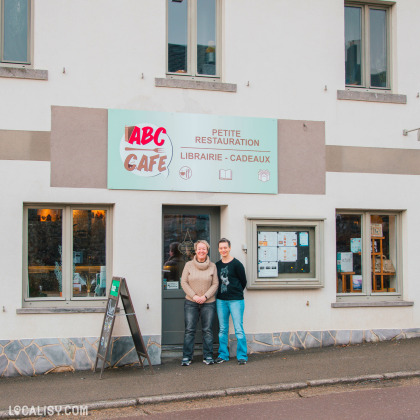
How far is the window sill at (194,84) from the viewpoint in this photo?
9484mm

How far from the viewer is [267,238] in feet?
32.4

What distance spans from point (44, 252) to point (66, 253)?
32 centimetres

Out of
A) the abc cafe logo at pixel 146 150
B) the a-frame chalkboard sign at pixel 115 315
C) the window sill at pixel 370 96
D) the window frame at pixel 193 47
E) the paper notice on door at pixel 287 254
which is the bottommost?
the a-frame chalkboard sign at pixel 115 315

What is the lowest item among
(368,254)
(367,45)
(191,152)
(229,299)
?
(229,299)

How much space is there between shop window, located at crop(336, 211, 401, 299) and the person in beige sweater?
244 cm

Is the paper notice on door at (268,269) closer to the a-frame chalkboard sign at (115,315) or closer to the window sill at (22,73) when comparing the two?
the a-frame chalkboard sign at (115,315)

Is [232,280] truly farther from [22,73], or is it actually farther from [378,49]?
[378,49]

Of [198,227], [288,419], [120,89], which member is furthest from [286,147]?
[288,419]

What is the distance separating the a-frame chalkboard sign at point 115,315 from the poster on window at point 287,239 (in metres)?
2.68

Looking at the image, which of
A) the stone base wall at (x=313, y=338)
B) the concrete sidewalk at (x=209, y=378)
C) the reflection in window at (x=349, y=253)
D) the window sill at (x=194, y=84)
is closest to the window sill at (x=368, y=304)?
the reflection in window at (x=349, y=253)

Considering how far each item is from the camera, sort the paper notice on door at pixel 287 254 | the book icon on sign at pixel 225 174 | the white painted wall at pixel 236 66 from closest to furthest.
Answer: the white painted wall at pixel 236 66, the book icon on sign at pixel 225 174, the paper notice on door at pixel 287 254

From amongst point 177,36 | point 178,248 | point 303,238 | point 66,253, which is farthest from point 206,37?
point 66,253

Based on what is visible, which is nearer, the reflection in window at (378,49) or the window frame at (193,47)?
the window frame at (193,47)

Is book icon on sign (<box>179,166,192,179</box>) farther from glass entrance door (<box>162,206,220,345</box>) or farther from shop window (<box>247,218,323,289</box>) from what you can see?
shop window (<box>247,218,323,289</box>)
